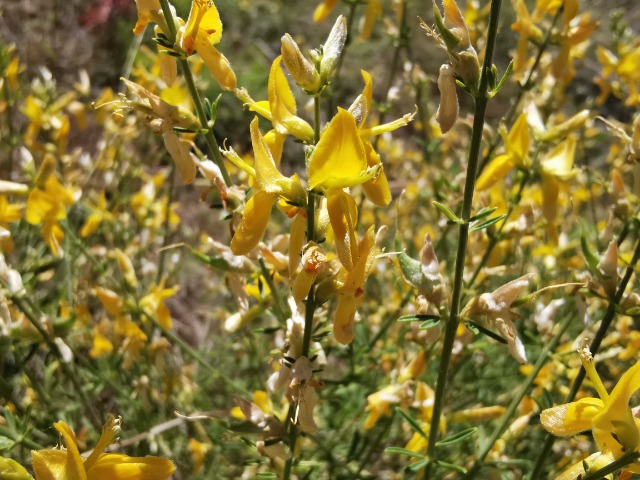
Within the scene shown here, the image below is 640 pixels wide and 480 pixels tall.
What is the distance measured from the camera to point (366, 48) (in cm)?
973

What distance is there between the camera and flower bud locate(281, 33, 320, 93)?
3.31ft

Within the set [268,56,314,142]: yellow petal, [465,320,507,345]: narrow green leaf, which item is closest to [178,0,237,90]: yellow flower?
[268,56,314,142]: yellow petal

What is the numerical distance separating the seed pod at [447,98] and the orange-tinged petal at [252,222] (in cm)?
31

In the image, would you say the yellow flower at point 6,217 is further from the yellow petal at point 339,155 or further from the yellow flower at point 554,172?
the yellow flower at point 554,172

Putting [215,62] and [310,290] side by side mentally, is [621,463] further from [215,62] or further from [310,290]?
[215,62]

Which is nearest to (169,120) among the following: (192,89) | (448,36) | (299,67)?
(192,89)

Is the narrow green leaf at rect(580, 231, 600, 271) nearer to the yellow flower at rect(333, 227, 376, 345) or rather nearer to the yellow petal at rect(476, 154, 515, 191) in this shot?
the yellow petal at rect(476, 154, 515, 191)

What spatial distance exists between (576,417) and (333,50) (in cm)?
70

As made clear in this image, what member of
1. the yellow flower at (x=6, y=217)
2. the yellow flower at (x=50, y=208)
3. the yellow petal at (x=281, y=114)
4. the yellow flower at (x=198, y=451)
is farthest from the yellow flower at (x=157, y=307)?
the yellow petal at (x=281, y=114)

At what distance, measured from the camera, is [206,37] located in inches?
46.4

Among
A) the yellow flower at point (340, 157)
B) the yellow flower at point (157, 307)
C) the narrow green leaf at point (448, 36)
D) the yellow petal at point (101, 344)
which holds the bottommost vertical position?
the yellow petal at point (101, 344)

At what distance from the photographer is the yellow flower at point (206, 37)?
114cm

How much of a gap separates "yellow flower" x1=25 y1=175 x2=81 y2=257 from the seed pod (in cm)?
118

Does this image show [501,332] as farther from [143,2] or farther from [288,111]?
[143,2]
